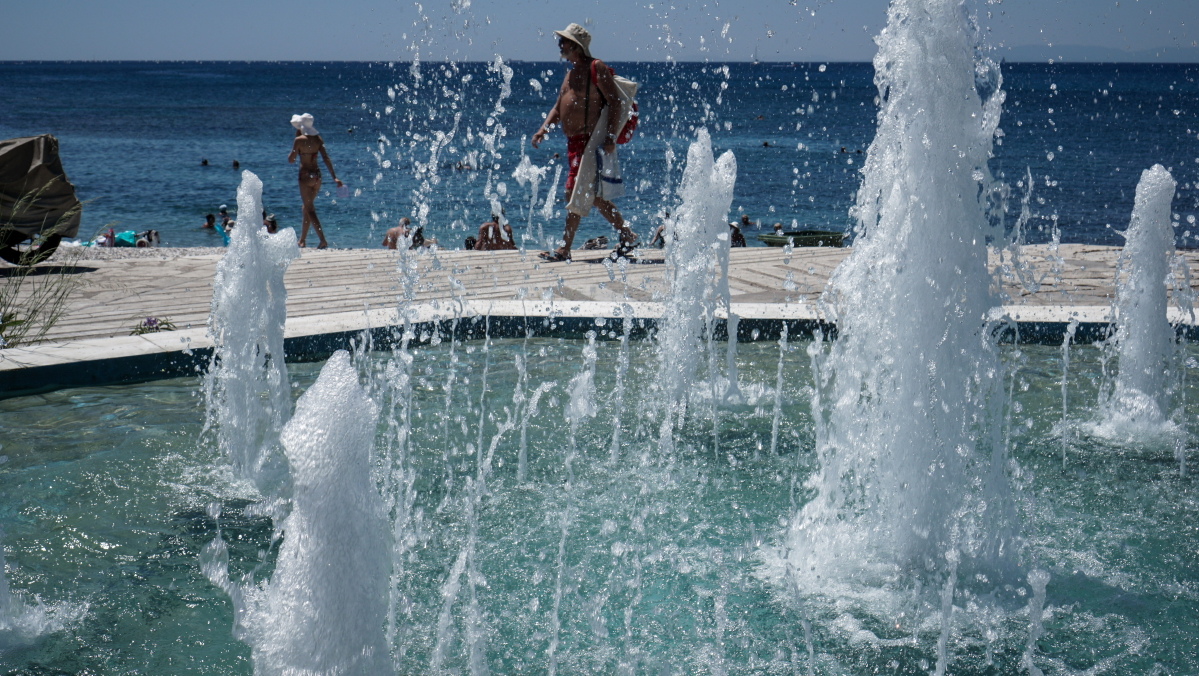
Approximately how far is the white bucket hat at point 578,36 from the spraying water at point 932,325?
4.84 metres

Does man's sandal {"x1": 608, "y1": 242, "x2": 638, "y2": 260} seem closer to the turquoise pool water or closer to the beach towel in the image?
the beach towel

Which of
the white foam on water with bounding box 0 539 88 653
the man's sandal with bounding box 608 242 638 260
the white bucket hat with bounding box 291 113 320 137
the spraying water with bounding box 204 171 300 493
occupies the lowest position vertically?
the white foam on water with bounding box 0 539 88 653

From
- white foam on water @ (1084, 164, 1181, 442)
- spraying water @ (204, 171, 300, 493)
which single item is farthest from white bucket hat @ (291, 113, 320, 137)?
white foam on water @ (1084, 164, 1181, 442)

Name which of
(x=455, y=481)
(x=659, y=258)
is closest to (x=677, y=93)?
(x=659, y=258)

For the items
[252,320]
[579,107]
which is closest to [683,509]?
[252,320]

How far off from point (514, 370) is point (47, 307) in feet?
11.3

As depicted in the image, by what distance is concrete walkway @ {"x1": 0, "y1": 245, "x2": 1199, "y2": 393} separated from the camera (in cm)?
572

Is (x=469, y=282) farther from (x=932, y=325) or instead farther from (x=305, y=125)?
(x=305, y=125)

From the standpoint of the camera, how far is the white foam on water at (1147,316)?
4.67 meters

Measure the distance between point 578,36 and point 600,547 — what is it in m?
5.51

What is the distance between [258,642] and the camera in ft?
7.89

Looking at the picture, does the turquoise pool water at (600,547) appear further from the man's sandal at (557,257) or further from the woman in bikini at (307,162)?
the woman in bikini at (307,162)

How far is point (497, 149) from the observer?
45156mm

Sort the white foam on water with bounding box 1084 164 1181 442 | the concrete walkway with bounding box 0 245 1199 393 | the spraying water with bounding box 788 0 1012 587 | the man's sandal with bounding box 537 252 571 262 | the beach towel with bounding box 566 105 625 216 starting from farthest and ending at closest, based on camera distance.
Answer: the man's sandal with bounding box 537 252 571 262 < the beach towel with bounding box 566 105 625 216 < the concrete walkway with bounding box 0 245 1199 393 < the white foam on water with bounding box 1084 164 1181 442 < the spraying water with bounding box 788 0 1012 587
